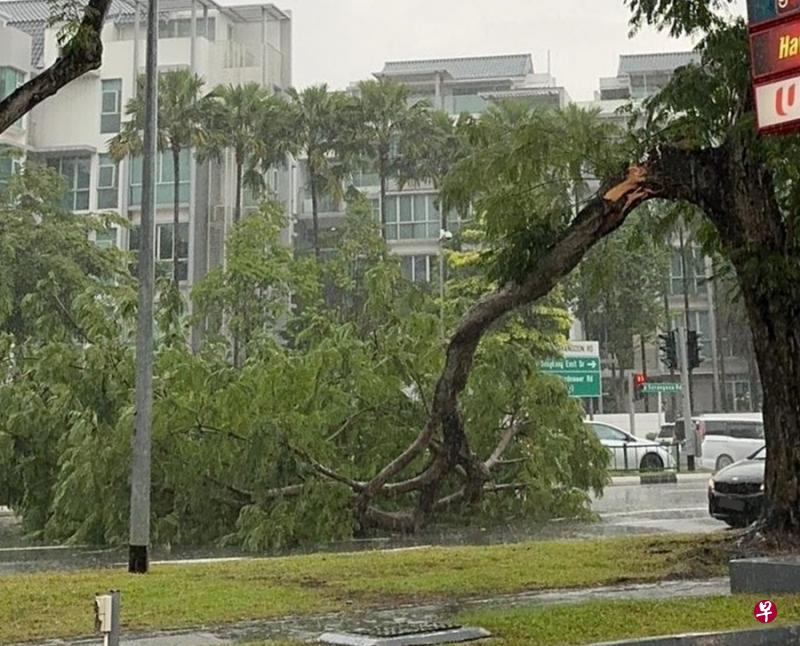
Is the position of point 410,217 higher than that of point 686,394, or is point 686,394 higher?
point 410,217

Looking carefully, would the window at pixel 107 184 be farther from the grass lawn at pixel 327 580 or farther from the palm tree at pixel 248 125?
the grass lawn at pixel 327 580

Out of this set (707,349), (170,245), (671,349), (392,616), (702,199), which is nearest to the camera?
(392,616)

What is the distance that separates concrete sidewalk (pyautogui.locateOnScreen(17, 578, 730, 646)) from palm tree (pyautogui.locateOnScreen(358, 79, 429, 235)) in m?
38.1

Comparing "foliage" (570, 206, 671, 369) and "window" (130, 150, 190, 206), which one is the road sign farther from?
"window" (130, 150, 190, 206)

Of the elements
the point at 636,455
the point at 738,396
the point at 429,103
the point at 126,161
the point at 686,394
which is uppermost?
the point at 429,103

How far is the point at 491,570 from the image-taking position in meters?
12.8

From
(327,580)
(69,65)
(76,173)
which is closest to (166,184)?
(76,173)

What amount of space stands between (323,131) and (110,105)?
35.4 ft

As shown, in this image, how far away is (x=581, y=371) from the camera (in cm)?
3875

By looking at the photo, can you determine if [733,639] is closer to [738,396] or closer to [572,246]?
[572,246]

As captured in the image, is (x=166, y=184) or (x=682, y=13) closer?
(x=682, y=13)

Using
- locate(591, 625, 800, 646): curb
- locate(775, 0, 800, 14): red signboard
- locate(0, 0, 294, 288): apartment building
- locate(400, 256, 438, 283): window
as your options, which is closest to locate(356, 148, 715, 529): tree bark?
locate(775, 0, 800, 14): red signboard

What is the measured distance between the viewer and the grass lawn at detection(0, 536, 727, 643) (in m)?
9.94

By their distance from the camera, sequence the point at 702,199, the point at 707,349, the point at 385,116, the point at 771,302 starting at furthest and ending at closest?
the point at 707,349 < the point at 385,116 < the point at 702,199 < the point at 771,302
